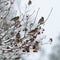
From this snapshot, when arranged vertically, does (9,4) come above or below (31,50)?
above

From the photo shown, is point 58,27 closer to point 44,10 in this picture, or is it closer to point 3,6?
point 44,10

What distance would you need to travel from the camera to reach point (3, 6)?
313cm

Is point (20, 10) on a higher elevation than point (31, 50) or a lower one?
higher

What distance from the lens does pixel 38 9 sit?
3.30 m

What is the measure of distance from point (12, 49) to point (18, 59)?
0.59 feet

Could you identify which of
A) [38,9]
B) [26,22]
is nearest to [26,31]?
[26,22]

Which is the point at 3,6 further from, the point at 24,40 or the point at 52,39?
the point at 52,39

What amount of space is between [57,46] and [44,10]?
499 mm

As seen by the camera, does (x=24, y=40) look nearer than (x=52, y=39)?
Yes

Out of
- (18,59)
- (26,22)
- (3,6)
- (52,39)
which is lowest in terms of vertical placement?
(18,59)

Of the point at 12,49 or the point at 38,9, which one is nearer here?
the point at 12,49

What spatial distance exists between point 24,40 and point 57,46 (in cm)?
51

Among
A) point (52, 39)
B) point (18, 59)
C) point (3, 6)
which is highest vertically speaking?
point (3, 6)

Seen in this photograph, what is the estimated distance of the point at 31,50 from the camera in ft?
10.6
